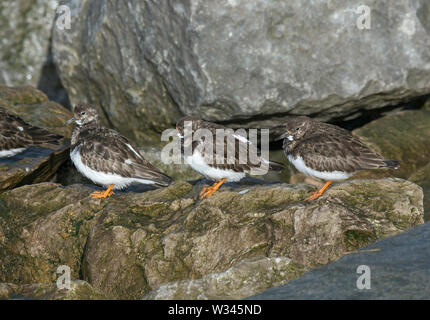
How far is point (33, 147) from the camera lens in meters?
12.0

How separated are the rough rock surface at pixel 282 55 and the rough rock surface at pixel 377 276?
5224 millimetres

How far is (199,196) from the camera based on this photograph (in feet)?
31.1

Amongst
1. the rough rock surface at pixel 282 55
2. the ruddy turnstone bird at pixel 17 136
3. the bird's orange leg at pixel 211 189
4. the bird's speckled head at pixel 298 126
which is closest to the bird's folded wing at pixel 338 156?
the bird's speckled head at pixel 298 126

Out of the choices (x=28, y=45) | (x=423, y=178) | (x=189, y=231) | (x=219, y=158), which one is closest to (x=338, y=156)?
(x=219, y=158)

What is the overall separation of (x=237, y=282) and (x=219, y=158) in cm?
289

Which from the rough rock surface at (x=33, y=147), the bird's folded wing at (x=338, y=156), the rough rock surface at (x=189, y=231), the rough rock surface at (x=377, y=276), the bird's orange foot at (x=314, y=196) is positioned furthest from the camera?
the rough rock surface at (x=33, y=147)

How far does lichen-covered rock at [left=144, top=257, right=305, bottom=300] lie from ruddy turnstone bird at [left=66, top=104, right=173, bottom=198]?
3063 millimetres

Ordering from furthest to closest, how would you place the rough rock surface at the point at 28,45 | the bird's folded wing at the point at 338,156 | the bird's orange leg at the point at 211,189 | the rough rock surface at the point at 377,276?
the rough rock surface at the point at 28,45 < the bird's folded wing at the point at 338,156 < the bird's orange leg at the point at 211,189 < the rough rock surface at the point at 377,276

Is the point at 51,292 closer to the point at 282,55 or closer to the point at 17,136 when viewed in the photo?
the point at 17,136

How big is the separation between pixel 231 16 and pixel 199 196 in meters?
4.07

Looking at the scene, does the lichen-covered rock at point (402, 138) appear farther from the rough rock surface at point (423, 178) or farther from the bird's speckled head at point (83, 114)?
the bird's speckled head at point (83, 114)

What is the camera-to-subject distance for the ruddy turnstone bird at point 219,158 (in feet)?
31.5

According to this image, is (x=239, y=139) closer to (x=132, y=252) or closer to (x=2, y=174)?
(x=132, y=252)
